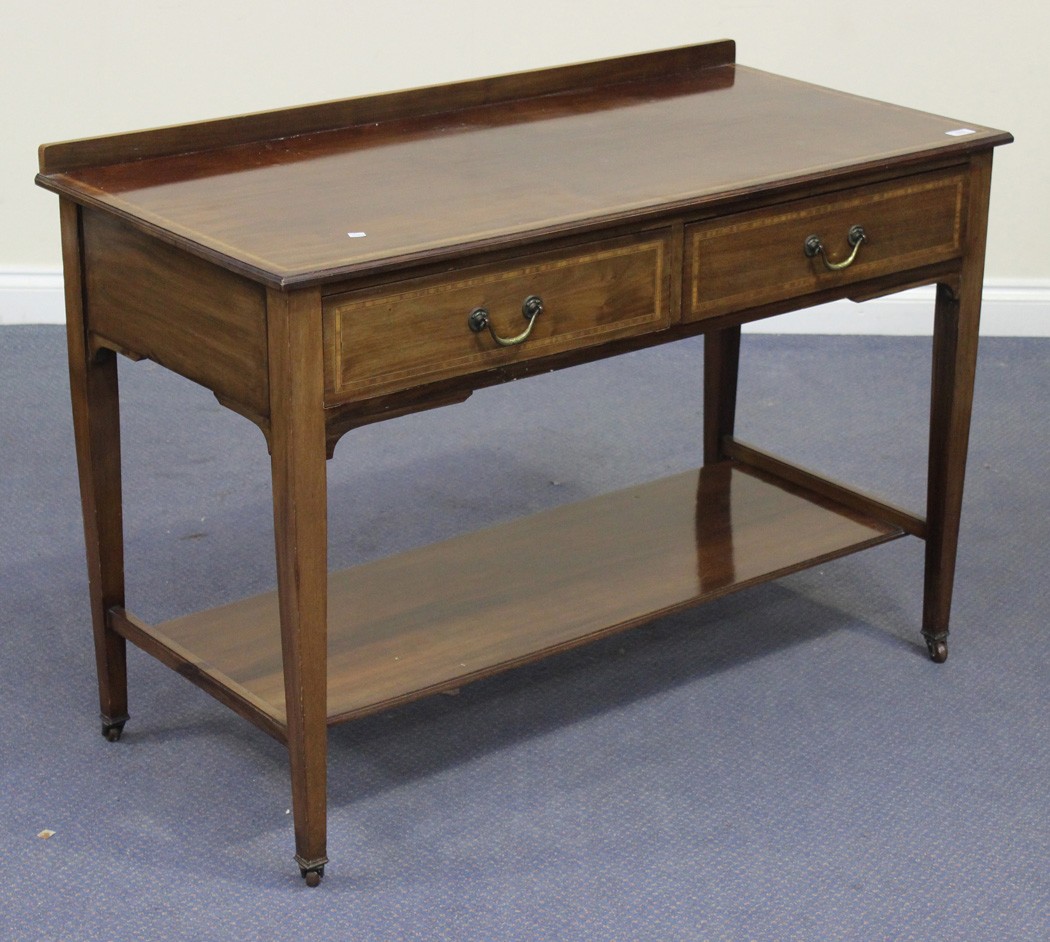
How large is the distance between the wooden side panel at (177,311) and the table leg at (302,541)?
57 mm

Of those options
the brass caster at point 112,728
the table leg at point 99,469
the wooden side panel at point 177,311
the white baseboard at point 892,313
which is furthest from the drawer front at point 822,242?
the white baseboard at point 892,313

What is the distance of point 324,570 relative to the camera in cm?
257

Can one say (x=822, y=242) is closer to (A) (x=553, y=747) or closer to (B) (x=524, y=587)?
(B) (x=524, y=587)

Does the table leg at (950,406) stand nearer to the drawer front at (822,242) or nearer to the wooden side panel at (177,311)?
the drawer front at (822,242)

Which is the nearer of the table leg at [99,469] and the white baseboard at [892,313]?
the table leg at [99,469]

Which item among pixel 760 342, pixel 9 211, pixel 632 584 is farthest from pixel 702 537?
pixel 9 211

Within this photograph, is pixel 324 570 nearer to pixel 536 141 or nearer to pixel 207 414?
pixel 536 141

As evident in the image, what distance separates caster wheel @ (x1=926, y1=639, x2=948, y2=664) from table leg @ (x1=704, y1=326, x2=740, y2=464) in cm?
69

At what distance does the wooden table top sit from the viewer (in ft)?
8.21

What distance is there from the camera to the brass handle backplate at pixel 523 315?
2533 mm

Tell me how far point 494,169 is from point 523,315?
38 centimetres

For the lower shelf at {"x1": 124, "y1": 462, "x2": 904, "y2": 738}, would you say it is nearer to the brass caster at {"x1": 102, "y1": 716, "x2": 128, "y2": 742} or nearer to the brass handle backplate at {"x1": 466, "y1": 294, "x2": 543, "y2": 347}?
the brass caster at {"x1": 102, "y1": 716, "x2": 128, "y2": 742}

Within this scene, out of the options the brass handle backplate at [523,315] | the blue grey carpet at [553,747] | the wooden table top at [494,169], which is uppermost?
the wooden table top at [494,169]

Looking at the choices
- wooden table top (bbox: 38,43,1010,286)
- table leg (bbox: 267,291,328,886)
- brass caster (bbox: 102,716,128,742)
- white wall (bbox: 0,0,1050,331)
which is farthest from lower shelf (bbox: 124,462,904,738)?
white wall (bbox: 0,0,1050,331)
